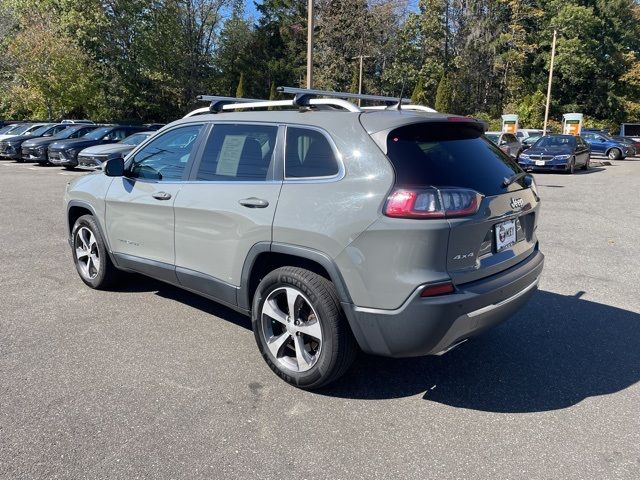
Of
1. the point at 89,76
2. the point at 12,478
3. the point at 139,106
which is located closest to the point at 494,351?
the point at 12,478

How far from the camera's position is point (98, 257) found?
511cm

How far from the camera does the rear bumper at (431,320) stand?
2.82 m

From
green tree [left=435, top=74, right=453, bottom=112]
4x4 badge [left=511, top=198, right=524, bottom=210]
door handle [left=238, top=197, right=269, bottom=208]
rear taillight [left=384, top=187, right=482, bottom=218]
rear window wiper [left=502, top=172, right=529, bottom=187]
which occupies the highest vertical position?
green tree [left=435, top=74, right=453, bottom=112]

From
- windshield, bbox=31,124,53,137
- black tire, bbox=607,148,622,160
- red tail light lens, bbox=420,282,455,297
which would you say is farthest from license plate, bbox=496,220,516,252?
black tire, bbox=607,148,622,160

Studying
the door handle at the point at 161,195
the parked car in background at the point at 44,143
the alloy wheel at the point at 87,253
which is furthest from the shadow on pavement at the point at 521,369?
the parked car in background at the point at 44,143

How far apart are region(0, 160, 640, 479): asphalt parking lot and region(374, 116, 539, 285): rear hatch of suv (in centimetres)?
87

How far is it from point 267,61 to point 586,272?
147ft

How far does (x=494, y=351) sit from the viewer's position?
3.97 m

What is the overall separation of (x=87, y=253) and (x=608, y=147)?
30270 mm

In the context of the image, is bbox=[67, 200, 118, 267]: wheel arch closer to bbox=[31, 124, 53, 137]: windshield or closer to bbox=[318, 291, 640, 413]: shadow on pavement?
bbox=[318, 291, 640, 413]: shadow on pavement

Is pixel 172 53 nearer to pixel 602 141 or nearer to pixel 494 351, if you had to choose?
pixel 602 141

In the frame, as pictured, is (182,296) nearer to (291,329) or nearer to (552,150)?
(291,329)

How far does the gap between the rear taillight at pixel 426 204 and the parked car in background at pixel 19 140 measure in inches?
850

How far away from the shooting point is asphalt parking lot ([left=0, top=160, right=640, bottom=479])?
2.66m
